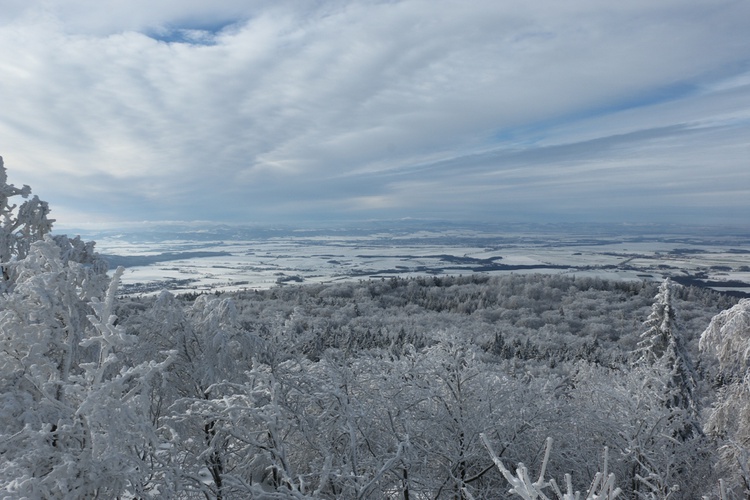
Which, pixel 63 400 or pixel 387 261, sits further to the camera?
pixel 387 261

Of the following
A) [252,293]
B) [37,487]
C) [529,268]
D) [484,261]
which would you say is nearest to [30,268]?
[37,487]

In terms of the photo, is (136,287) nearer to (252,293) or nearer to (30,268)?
(252,293)

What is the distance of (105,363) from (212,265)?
105 metres

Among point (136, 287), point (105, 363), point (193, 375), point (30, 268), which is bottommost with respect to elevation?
point (136, 287)

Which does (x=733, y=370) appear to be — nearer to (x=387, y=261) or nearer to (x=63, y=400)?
(x=63, y=400)

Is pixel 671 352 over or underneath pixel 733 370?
underneath

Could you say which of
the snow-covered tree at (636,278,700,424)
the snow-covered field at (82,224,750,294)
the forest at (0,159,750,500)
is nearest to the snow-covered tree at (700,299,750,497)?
the forest at (0,159,750,500)

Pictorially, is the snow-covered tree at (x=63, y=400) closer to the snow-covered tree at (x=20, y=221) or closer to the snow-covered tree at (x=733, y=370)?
the snow-covered tree at (x=20, y=221)

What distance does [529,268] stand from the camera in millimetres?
124312

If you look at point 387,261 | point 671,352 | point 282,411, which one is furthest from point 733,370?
point 387,261

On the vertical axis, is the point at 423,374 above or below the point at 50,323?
below

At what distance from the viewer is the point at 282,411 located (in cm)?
706

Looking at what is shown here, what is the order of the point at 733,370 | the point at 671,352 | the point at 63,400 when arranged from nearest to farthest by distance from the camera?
the point at 63,400
the point at 733,370
the point at 671,352

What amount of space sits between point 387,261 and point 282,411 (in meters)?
130
